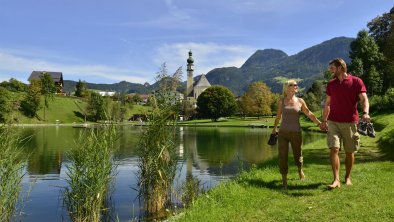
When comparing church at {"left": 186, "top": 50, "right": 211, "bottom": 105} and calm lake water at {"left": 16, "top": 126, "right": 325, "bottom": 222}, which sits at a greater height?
church at {"left": 186, "top": 50, "right": 211, "bottom": 105}

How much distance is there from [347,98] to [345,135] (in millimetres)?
874

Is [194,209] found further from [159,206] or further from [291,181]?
[159,206]

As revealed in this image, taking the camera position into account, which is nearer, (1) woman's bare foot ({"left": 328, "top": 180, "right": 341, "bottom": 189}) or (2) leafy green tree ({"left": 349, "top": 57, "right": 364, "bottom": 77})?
(1) woman's bare foot ({"left": 328, "top": 180, "right": 341, "bottom": 189})

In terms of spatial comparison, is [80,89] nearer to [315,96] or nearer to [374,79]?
[315,96]

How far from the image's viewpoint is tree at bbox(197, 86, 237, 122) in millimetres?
111812

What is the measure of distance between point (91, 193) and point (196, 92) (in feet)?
521

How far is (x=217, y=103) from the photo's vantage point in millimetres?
111938

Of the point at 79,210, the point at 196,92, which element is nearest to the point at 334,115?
the point at 79,210

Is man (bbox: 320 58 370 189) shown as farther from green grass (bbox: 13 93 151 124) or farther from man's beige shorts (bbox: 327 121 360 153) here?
green grass (bbox: 13 93 151 124)

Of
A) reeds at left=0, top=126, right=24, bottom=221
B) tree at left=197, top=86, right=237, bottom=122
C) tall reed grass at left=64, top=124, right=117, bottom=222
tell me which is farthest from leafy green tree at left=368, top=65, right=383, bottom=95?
reeds at left=0, top=126, right=24, bottom=221

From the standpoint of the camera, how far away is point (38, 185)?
18797 millimetres

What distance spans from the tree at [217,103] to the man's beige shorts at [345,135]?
102 m

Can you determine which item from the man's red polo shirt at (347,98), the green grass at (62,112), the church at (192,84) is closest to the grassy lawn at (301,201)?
the man's red polo shirt at (347,98)

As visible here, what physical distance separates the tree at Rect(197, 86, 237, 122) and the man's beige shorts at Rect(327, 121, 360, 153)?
101690 mm
